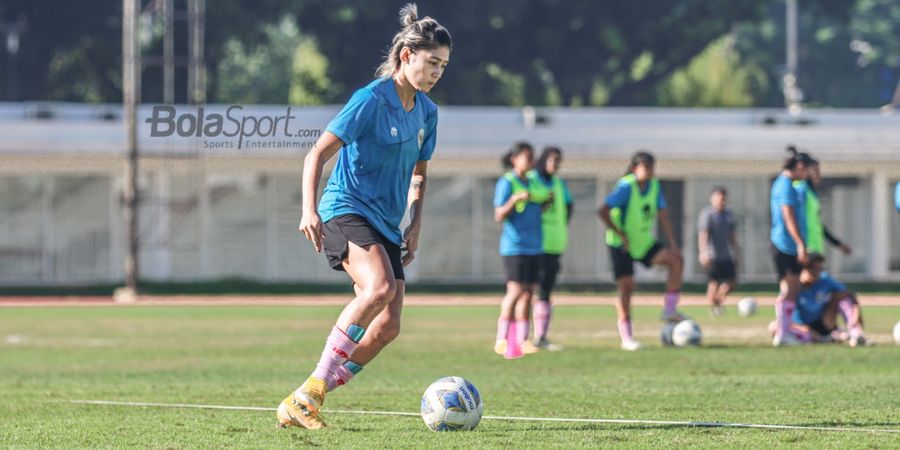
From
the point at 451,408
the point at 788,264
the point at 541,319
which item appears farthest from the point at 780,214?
the point at 451,408

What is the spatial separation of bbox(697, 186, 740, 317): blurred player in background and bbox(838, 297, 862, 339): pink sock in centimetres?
798

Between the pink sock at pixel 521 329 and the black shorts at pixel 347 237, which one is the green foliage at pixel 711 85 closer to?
the pink sock at pixel 521 329

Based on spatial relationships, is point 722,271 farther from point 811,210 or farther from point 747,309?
point 811,210

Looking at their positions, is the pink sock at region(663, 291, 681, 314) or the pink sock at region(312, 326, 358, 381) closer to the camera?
the pink sock at region(312, 326, 358, 381)

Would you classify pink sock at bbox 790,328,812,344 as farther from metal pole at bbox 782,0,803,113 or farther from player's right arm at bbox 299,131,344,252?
metal pole at bbox 782,0,803,113

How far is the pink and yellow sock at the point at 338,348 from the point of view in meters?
8.49

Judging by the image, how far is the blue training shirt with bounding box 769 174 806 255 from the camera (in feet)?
53.6

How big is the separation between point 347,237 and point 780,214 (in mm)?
8876

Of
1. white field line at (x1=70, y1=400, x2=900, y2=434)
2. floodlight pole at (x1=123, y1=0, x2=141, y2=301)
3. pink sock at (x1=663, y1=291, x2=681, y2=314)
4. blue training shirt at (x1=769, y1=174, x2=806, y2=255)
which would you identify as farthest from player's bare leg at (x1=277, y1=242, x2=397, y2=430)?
floodlight pole at (x1=123, y1=0, x2=141, y2=301)

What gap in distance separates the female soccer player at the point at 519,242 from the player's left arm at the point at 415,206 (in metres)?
6.22

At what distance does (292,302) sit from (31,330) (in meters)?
8.89

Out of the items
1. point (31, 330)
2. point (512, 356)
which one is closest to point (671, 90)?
point (31, 330)

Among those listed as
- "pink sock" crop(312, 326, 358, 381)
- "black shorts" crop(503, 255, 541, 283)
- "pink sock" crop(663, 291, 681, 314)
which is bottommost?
"pink sock" crop(663, 291, 681, 314)

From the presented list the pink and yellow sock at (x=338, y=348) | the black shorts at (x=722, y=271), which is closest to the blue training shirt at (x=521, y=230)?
the pink and yellow sock at (x=338, y=348)
